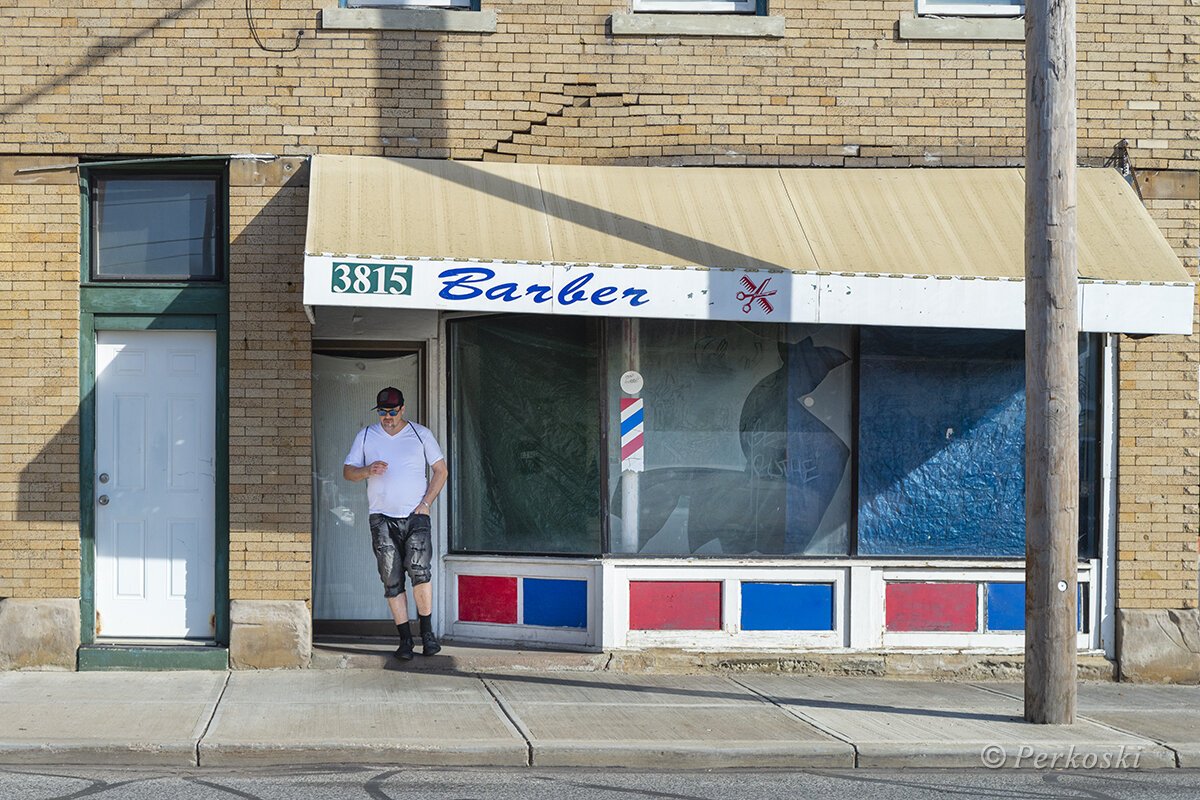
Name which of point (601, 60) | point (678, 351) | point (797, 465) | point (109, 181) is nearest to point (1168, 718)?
point (797, 465)

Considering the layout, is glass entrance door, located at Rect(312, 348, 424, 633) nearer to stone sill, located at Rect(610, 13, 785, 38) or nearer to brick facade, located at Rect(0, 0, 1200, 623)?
brick facade, located at Rect(0, 0, 1200, 623)

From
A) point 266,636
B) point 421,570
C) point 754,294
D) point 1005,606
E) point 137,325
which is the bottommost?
point 266,636

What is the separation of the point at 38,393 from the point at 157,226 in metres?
1.36

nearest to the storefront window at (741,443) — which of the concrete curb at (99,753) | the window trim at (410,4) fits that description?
the window trim at (410,4)

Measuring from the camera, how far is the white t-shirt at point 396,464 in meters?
9.28

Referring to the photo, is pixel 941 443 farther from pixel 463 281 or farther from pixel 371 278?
pixel 371 278

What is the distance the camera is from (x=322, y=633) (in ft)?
34.2

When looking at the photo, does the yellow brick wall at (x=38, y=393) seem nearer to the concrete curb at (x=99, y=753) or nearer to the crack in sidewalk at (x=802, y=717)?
the concrete curb at (x=99, y=753)

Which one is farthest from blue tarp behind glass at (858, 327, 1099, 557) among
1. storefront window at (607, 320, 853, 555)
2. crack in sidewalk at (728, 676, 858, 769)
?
crack in sidewalk at (728, 676, 858, 769)

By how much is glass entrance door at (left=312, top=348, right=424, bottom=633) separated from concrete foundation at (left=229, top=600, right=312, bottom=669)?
1.09 m

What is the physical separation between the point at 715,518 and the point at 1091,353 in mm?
2855

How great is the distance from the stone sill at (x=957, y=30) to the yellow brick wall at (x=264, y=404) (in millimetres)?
4492

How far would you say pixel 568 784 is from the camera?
6.68 metres

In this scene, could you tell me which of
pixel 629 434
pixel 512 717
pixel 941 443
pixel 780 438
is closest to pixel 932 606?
pixel 941 443
